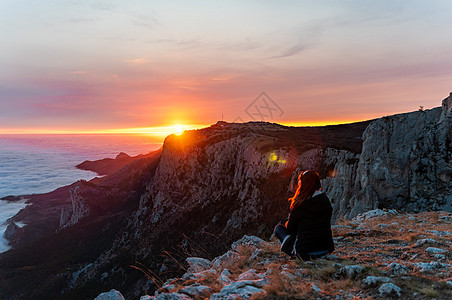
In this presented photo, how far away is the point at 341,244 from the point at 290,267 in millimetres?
3388

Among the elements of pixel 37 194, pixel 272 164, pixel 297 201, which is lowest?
pixel 37 194

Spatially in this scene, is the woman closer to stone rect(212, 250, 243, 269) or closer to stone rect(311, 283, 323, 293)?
stone rect(311, 283, 323, 293)

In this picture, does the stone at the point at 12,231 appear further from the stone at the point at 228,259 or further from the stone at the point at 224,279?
the stone at the point at 224,279

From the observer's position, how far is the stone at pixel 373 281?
4812 mm

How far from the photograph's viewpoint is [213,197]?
51562 millimetres

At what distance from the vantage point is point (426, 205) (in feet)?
48.8

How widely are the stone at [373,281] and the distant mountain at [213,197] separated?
446cm

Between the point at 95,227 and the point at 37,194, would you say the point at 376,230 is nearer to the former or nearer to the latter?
the point at 95,227

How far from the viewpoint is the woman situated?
620 cm

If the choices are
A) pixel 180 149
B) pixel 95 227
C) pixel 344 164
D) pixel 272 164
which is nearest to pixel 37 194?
pixel 95 227

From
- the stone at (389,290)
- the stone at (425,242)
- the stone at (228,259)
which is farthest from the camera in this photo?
the stone at (228,259)

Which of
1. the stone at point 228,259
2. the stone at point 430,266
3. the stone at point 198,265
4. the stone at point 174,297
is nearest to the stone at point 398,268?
the stone at point 430,266

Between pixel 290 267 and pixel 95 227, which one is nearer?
pixel 290 267

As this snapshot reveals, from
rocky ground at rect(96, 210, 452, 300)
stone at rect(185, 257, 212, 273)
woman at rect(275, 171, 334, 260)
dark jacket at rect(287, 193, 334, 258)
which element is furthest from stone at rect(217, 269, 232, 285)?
stone at rect(185, 257, 212, 273)
